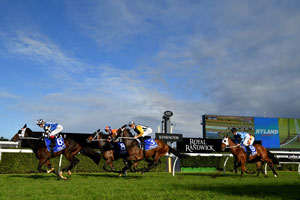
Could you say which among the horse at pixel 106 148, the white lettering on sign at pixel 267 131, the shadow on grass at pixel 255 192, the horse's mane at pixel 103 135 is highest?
the white lettering on sign at pixel 267 131

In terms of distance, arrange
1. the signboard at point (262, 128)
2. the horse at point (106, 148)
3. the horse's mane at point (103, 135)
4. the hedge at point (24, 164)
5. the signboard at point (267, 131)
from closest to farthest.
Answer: the horse at point (106, 148) → the horse's mane at point (103, 135) → the hedge at point (24, 164) → the signboard at point (262, 128) → the signboard at point (267, 131)

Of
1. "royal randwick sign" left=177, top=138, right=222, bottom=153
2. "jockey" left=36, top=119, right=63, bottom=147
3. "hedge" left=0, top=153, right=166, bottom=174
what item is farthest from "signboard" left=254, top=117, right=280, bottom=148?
"jockey" left=36, top=119, right=63, bottom=147

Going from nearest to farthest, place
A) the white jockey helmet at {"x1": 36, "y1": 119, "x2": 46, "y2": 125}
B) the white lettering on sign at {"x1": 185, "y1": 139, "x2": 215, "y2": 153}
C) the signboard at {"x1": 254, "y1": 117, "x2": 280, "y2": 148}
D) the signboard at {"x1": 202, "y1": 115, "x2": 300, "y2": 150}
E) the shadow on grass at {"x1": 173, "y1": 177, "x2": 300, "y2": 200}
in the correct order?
1. the shadow on grass at {"x1": 173, "y1": 177, "x2": 300, "y2": 200}
2. the white jockey helmet at {"x1": 36, "y1": 119, "x2": 46, "y2": 125}
3. the white lettering on sign at {"x1": 185, "y1": 139, "x2": 215, "y2": 153}
4. the signboard at {"x1": 202, "y1": 115, "x2": 300, "y2": 150}
5. the signboard at {"x1": 254, "y1": 117, "x2": 280, "y2": 148}

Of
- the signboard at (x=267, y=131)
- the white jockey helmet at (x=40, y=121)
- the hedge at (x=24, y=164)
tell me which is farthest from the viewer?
the signboard at (x=267, y=131)

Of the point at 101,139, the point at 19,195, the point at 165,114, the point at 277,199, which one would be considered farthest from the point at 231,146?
the point at 165,114

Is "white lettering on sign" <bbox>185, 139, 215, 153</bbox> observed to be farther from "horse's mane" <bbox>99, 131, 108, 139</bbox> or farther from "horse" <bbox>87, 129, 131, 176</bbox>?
"horse's mane" <bbox>99, 131, 108, 139</bbox>

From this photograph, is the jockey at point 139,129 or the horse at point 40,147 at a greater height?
the jockey at point 139,129

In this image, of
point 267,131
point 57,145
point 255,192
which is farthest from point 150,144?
point 267,131

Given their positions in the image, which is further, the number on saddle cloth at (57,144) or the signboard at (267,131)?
the signboard at (267,131)

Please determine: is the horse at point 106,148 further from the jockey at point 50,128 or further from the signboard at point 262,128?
the signboard at point 262,128

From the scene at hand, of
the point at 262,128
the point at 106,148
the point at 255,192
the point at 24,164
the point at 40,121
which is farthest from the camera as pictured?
the point at 262,128

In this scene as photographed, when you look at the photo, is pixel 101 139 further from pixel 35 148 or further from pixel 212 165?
pixel 212 165

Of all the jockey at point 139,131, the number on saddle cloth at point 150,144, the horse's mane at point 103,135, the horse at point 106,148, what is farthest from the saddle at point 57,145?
the number on saddle cloth at point 150,144

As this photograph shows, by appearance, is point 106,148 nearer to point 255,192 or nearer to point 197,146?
point 255,192
